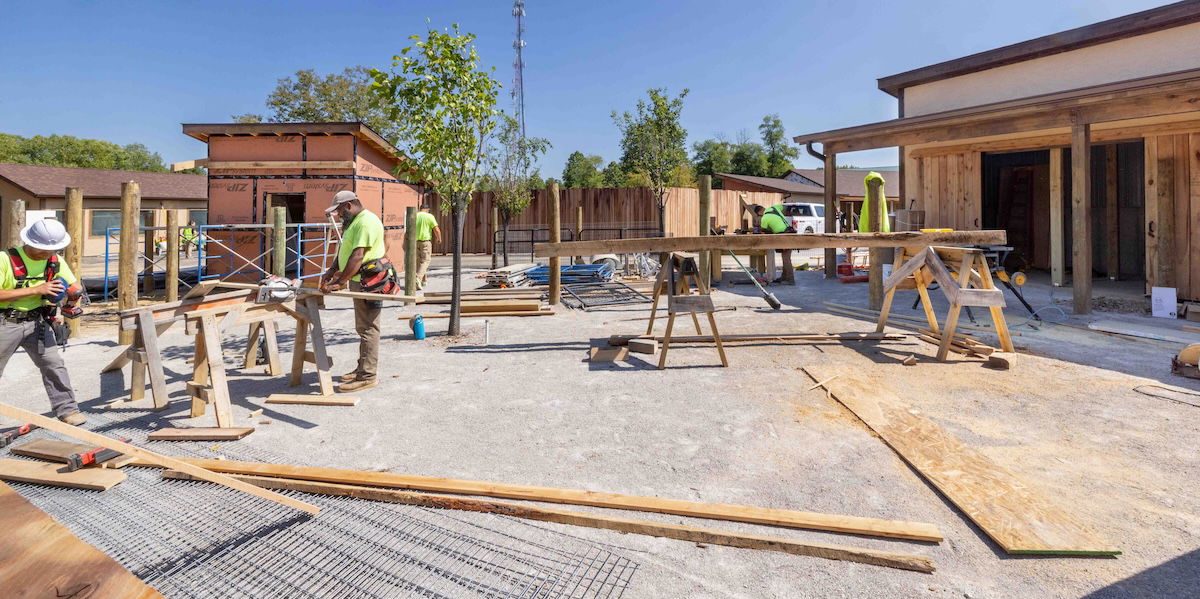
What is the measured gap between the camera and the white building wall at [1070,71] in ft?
36.8

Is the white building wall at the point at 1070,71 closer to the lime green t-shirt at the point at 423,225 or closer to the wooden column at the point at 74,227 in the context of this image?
the lime green t-shirt at the point at 423,225

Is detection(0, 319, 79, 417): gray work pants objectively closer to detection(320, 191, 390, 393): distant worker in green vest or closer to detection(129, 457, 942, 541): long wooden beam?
detection(129, 457, 942, 541): long wooden beam

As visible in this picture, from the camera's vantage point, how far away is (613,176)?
54.5 metres

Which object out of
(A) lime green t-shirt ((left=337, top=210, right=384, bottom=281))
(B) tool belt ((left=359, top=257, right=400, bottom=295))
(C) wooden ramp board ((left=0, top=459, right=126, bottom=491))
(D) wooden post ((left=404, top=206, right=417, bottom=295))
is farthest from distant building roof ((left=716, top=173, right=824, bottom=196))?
(C) wooden ramp board ((left=0, top=459, right=126, bottom=491))

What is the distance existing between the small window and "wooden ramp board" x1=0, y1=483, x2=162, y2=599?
34.7 m

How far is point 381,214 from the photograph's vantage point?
17.4 m

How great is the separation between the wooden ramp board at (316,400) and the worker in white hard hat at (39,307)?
4.60 feet

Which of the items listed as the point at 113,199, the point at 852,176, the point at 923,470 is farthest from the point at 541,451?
the point at 852,176

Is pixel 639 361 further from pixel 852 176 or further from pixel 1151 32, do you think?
pixel 852 176

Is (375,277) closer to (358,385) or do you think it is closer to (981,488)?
(358,385)

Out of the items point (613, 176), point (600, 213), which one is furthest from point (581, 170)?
point (600, 213)

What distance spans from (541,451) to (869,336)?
5.13m

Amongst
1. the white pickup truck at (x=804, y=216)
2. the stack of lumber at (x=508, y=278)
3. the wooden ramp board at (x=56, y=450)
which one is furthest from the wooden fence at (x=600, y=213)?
the wooden ramp board at (x=56, y=450)

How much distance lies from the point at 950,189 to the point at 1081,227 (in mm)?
5207
